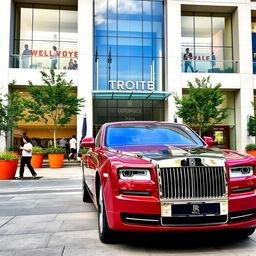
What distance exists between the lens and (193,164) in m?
3.38

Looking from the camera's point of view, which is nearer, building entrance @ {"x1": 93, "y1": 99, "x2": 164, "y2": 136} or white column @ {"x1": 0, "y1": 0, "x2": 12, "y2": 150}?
white column @ {"x1": 0, "y1": 0, "x2": 12, "y2": 150}

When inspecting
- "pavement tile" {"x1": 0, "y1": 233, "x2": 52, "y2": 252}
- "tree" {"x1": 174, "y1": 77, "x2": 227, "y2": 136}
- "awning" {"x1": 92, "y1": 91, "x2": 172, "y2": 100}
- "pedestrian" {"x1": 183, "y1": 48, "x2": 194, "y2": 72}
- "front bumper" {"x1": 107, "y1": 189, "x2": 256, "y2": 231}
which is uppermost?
"pedestrian" {"x1": 183, "y1": 48, "x2": 194, "y2": 72}

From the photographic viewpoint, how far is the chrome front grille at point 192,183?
3.31m

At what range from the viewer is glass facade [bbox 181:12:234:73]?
25406 mm

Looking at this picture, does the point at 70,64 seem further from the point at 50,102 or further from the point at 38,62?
the point at 50,102

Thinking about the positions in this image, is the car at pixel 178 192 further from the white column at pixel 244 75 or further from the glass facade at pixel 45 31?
the white column at pixel 244 75

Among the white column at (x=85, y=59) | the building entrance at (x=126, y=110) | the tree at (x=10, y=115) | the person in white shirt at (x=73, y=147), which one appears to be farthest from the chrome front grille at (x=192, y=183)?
the building entrance at (x=126, y=110)

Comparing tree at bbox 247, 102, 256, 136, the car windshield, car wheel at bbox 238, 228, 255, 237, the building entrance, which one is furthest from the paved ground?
tree at bbox 247, 102, 256, 136

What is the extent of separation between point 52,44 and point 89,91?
5815 millimetres

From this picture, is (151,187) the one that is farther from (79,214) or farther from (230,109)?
(230,109)

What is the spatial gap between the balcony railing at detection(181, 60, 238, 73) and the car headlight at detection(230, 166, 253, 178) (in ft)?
70.9

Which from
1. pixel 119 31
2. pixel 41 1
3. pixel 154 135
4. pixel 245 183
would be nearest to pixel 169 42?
pixel 119 31

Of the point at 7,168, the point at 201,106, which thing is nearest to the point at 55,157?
the point at 7,168

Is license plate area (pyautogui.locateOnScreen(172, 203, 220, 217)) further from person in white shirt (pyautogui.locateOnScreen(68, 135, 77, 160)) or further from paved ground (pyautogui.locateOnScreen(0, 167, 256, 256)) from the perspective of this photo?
person in white shirt (pyautogui.locateOnScreen(68, 135, 77, 160))
